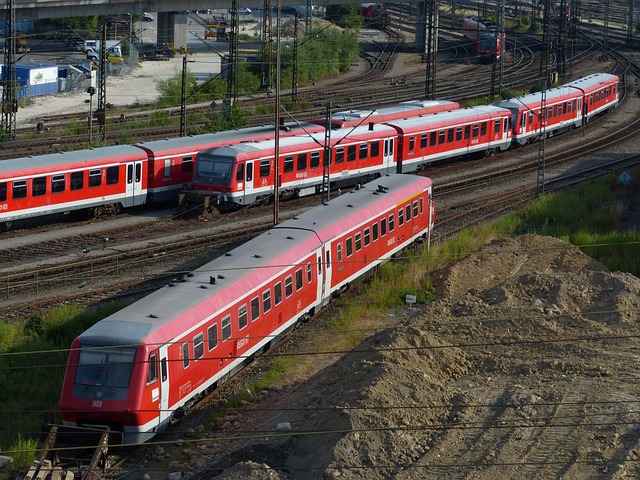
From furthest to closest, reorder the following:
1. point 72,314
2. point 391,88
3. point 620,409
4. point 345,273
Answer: point 391,88 < point 345,273 < point 72,314 < point 620,409

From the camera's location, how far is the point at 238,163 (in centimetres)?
3753

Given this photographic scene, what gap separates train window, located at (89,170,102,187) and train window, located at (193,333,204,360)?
1719 centimetres

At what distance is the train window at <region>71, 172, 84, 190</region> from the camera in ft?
118

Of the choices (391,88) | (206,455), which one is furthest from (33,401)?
(391,88)

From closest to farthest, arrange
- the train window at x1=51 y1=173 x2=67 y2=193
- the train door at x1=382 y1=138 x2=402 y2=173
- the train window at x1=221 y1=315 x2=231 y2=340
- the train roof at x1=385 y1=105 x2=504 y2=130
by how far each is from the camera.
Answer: the train window at x1=221 y1=315 x2=231 y2=340
the train window at x1=51 y1=173 x2=67 y2=193
the train door at x1=382 y1=138 x2=402 y2=173
the train roof at x1=385 y1=105 x2=504 y2=130

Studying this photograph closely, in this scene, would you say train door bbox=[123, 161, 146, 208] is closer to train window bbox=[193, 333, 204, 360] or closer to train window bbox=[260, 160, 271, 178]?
train window bbox=[260, 160, 271, 178]

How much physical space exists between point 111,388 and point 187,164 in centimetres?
2172

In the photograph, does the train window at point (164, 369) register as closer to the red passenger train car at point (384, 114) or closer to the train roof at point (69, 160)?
the train roof at point (69, 160)

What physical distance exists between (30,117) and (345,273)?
4045cm

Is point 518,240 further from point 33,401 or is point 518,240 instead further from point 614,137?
point 614,137

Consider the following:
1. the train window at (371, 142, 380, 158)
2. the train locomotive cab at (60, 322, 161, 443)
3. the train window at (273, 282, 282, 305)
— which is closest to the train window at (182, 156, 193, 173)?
the train window at (371, 142, 380, 158)

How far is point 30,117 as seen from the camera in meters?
64.1

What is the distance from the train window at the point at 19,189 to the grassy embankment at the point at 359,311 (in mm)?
8325

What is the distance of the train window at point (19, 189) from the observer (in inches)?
1347
